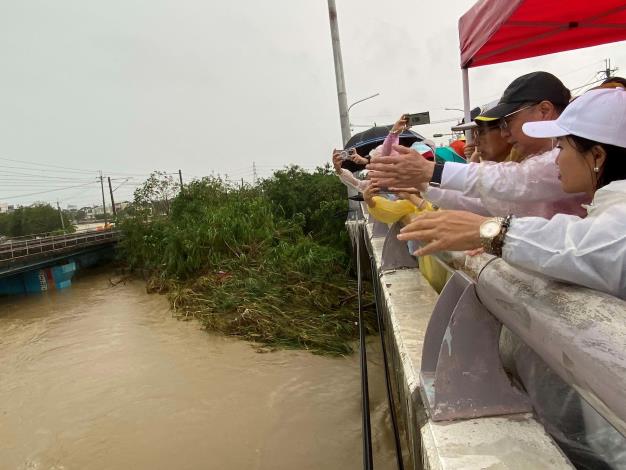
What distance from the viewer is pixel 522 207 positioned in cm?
182

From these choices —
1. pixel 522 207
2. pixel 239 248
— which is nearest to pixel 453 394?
pixel 522 207

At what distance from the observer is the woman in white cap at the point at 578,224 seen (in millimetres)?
828

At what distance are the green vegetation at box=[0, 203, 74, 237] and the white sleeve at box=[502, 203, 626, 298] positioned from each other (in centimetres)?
3628

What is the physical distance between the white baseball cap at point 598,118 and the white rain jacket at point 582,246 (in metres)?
0.20

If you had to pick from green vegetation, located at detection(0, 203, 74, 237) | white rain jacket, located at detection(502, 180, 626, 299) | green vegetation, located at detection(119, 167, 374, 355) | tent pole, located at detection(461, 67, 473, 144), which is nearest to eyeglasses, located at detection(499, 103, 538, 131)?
white rain jacket, located at detection(502, 180, 626, 299)

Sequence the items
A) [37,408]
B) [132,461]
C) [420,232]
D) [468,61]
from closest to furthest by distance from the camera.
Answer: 1. [420,232]
2. [468,61]
3. [132,461]
4. [37,408]

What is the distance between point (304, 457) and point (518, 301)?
3.52 meters

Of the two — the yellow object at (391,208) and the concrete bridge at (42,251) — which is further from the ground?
the yellow object at (391,208)

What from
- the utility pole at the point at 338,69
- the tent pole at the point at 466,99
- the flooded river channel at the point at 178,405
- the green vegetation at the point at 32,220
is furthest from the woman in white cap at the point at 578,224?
the green vegetation at the point at 32,220

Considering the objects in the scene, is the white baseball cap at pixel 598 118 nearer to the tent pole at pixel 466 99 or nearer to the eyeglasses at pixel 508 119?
the eyeglasses at pixel 508 119

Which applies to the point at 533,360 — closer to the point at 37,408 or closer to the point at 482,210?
the point at 482,210

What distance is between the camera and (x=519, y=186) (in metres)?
1.73

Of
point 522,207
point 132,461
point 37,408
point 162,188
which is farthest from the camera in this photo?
point 162,188

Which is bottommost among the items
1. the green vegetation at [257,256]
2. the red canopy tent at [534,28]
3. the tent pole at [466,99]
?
the green vegetation at [257,256]
